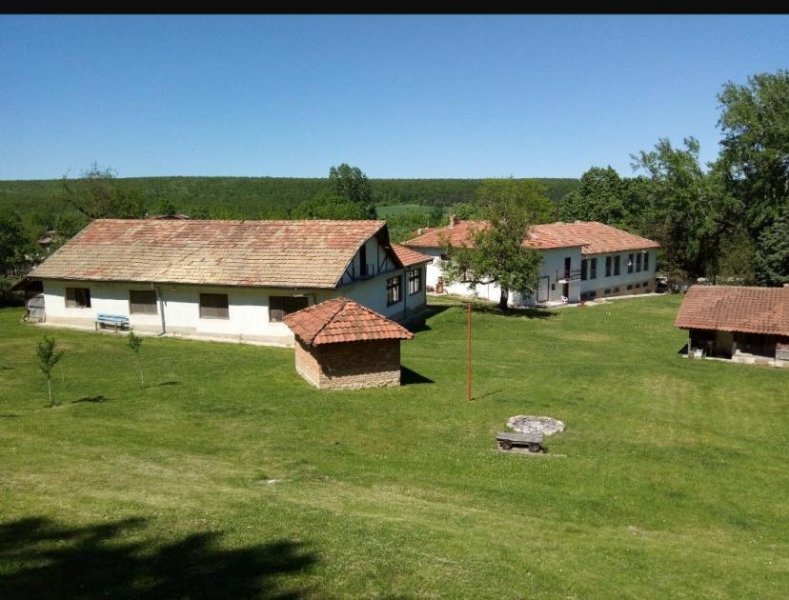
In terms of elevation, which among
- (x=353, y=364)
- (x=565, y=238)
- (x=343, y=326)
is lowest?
(x=353, y=364)

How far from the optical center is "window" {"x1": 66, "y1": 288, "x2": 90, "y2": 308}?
32469 millimetres

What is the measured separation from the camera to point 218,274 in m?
29.5

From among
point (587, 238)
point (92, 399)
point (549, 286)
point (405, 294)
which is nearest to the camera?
point (92, 399)

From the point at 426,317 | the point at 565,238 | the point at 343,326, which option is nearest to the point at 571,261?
the point at 565,238

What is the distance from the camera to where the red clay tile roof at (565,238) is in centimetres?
4400

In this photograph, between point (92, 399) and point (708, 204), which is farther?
point (708, 204)

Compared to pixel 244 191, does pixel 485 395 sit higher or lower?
lower

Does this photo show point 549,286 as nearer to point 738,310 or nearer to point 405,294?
point 405,294

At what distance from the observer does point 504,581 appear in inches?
335

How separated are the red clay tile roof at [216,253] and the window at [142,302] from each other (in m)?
0.89

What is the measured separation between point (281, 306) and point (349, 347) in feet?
27.4

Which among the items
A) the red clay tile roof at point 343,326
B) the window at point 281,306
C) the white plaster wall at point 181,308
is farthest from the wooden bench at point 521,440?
the window at point 281,306

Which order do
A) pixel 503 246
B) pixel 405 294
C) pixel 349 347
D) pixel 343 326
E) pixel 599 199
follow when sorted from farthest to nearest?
1. pixel 599 199
2. pixel 503 246
3. pixel 405 294
4. pixel 349 347
5. pixel 343 326

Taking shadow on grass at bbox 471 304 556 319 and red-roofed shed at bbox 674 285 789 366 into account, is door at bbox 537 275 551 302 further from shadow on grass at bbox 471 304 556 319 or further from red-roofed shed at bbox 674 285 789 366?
red-roofed shed at bbox 674 285 789 366
